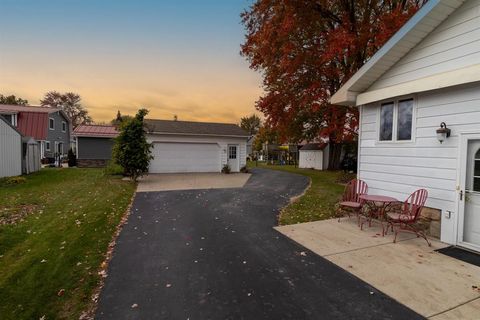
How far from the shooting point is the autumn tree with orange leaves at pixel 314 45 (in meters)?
11.5

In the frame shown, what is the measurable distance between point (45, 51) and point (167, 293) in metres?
14.9

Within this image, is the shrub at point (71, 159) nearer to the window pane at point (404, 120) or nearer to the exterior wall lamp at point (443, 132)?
the window pane at point (404, 120)

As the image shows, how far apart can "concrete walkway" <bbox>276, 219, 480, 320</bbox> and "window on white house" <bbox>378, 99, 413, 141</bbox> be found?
92.0 inches

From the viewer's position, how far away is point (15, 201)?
8398 millimetres

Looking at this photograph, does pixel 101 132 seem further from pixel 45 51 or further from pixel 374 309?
pixel 374 309

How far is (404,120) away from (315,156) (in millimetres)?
21584

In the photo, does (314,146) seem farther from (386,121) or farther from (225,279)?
(225,279)

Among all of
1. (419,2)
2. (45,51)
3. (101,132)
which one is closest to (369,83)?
(419,2)

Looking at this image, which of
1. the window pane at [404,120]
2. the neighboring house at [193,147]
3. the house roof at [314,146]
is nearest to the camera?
the window pane at [404,120]

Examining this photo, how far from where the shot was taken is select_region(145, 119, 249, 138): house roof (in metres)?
18.0

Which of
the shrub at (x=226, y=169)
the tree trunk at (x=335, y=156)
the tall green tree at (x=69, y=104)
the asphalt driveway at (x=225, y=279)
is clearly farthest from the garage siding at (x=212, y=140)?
the tall green tree at (x=69, y=104)

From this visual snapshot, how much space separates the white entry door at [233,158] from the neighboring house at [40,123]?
18192 millimetres

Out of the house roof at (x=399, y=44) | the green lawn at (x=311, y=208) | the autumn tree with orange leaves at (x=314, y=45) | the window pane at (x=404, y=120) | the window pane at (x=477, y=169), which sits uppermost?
the autumn tree with orange leaves at (x=314, y=45)

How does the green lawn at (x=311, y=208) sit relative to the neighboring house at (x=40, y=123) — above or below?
below
